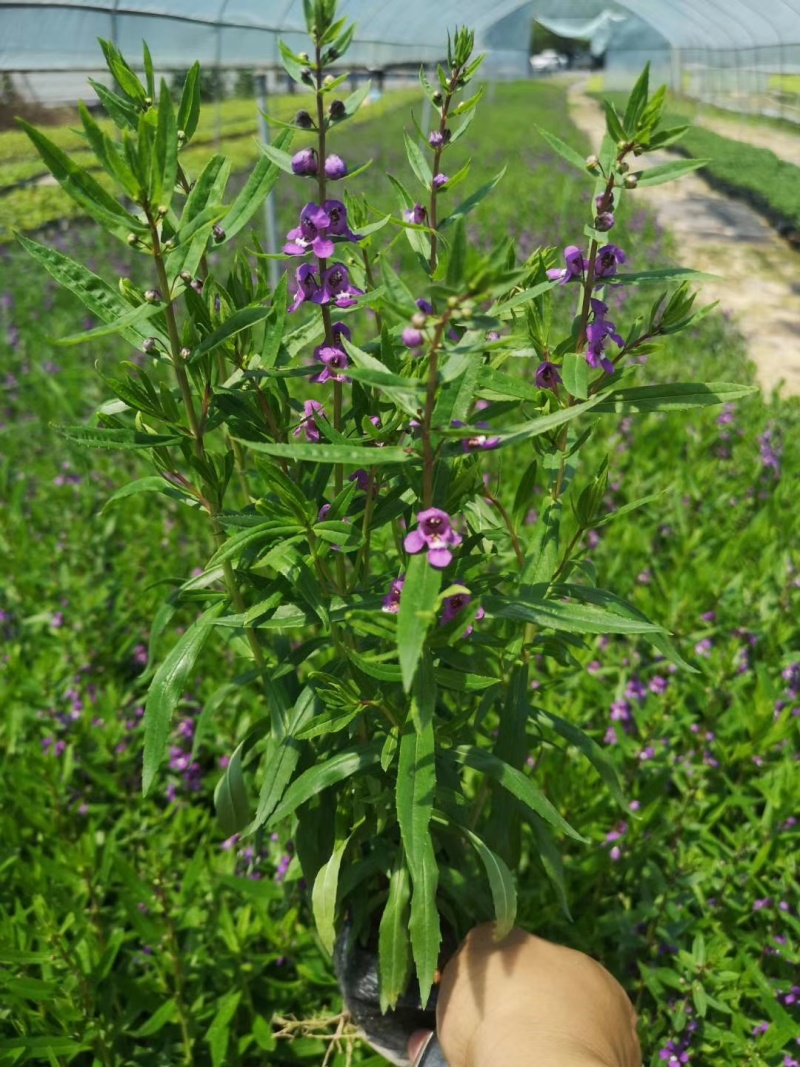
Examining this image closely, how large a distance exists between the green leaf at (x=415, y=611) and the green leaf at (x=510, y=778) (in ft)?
1.38

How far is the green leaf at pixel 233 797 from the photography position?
5.11 feet

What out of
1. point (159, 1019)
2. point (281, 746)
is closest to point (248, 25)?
point (281, 746)

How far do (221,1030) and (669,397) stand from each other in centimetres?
164

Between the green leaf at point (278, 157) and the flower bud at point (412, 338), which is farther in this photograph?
the green leaf at point (278, 157)

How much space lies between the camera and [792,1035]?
63.2 inches

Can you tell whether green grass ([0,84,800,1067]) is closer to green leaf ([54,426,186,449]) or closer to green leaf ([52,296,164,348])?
green leaf ([54,426,186,449])

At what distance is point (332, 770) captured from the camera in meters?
1.27

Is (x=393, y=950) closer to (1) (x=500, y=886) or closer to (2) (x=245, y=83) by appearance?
(1) (x=500, y=886)

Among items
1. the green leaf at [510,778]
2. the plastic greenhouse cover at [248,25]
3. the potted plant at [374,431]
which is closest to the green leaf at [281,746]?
the potted plant at [374,431]

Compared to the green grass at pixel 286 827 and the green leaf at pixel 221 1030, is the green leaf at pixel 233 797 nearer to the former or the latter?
the green grass at pixel 286 827

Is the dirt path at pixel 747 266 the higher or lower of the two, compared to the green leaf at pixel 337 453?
lower

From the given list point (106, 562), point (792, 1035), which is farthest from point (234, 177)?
point (792, 1035)

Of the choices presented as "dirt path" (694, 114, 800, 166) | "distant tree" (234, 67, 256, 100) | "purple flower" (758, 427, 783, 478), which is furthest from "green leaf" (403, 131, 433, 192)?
"dirt path" (694, 114, 800, 166)

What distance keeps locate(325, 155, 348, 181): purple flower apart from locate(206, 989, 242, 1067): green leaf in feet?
5.66
